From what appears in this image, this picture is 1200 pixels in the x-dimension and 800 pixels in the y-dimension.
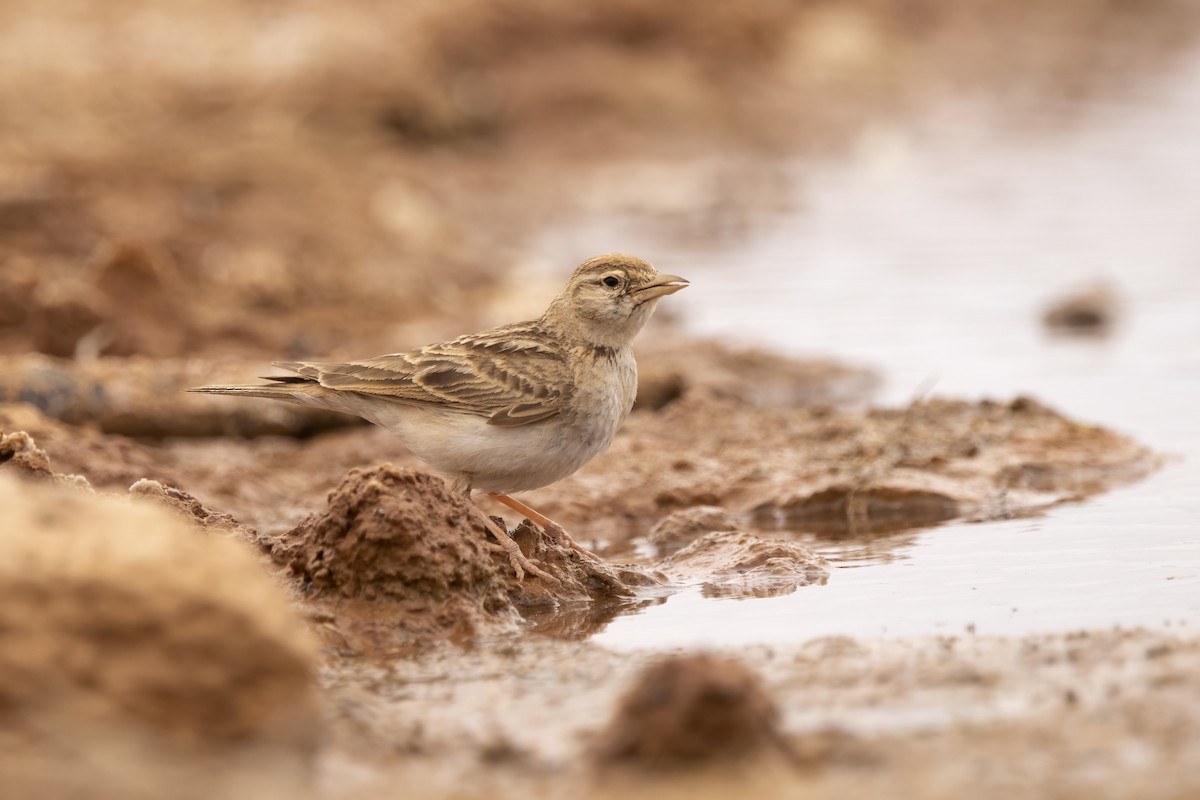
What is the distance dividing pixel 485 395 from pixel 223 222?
809cm

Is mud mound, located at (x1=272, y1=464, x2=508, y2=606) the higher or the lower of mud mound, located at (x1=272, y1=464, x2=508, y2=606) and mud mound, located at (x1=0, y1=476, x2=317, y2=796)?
the higher

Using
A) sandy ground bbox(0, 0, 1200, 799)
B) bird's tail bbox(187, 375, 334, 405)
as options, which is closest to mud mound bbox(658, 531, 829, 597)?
sandy ground bbox(0, 0, 1200, 799)

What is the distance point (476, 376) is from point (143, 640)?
3.00 metres

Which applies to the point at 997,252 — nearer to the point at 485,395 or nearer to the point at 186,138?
the point at 186,138

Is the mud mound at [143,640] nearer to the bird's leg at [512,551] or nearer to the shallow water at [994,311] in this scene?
the shallow water at [994,311]

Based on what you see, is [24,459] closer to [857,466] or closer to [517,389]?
[517,389]

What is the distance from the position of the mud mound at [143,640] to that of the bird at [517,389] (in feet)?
7.07

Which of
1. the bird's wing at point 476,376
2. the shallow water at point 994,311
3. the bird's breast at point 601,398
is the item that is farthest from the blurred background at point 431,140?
the bird's breast at point 601,398

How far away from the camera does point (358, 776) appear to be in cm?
411

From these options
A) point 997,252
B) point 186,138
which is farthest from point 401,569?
point 186,138

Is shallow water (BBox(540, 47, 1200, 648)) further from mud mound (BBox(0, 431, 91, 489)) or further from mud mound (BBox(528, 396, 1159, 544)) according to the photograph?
mud mound (BBox(0, 431, 91, 489))

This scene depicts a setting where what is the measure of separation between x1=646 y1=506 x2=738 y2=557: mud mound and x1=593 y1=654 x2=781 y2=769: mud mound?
323cm

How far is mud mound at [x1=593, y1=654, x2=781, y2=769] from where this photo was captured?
3955mm

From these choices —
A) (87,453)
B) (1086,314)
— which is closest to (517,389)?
(87,453)
